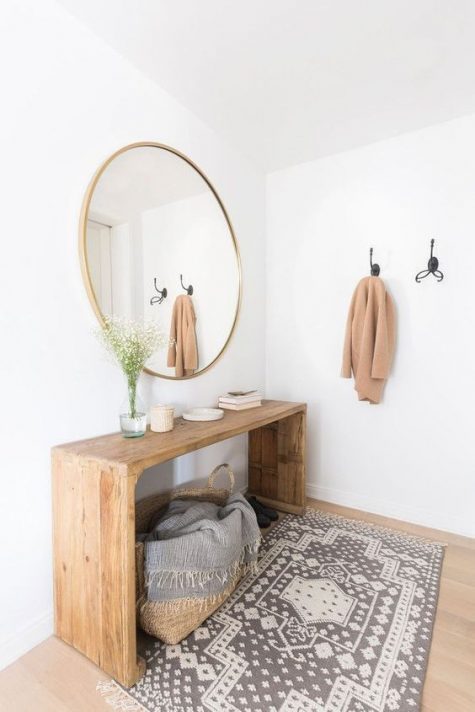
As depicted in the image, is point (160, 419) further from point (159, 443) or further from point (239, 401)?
point (239, 401)

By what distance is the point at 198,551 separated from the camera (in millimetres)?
1213

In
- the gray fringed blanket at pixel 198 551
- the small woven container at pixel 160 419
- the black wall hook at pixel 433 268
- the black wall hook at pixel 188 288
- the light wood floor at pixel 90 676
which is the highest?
the black wall hook at pixel 433 268

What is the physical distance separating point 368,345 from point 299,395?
618mm

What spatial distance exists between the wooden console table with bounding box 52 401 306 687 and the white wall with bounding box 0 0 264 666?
0.26 ft

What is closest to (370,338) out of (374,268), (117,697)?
(374,268)

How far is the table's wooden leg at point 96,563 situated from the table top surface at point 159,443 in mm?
32

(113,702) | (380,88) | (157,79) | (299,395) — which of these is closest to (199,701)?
(113,702)

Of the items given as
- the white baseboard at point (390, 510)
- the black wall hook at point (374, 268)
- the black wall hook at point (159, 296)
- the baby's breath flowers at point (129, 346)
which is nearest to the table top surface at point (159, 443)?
the baby's breath flowers at point (129, 346)

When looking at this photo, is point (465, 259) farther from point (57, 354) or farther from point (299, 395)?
point (57, 354)

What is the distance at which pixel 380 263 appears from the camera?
6.85 feet

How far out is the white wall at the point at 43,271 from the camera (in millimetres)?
1141

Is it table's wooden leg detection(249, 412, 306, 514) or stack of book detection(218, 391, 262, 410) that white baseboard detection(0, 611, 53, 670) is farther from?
table's wooden leg detection(249, 412, 306, 514)

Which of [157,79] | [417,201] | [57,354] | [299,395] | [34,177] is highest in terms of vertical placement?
[157,79]

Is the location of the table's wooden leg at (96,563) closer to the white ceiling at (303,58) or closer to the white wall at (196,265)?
the white wall at (196,265)
